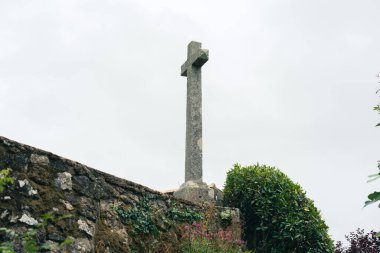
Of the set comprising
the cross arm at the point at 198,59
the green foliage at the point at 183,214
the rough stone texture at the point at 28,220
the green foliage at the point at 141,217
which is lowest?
the rough stone texture at the point at 28,220

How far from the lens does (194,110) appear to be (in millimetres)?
10438

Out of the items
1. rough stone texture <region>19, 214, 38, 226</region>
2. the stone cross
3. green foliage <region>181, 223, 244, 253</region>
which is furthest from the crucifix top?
rough stone texture <region>19, 214, 38, 226</region>

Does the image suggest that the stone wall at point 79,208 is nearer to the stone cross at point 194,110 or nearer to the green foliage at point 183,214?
the green foliage at point 183,214

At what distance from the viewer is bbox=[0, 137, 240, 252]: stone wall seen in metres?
4.90

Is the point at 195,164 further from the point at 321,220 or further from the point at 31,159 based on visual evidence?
the point at 31,159

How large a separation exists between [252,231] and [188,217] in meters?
2.12

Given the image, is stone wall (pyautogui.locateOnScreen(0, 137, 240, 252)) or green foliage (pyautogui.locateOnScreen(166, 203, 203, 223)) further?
green foliage (pyautogui.locateOnScreen(166, 203, 203, 223))

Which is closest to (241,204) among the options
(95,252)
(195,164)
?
(195,164)

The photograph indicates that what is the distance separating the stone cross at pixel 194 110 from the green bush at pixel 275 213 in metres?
0.78

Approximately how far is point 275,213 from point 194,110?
2.68m

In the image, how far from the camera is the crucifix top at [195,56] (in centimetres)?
1068

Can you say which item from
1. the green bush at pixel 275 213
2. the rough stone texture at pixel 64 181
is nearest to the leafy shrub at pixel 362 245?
the green bush at pixel 275 213

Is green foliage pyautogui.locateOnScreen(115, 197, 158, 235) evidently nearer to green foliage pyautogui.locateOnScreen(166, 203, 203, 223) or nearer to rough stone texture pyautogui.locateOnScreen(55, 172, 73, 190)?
green foliage pyautogui.locateOnScreen(166, 203, 203, 223)

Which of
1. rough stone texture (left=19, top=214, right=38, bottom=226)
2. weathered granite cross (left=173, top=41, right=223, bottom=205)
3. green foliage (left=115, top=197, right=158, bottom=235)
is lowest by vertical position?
rough stone texture (left=19, top=214, right=38, bottom=226)
